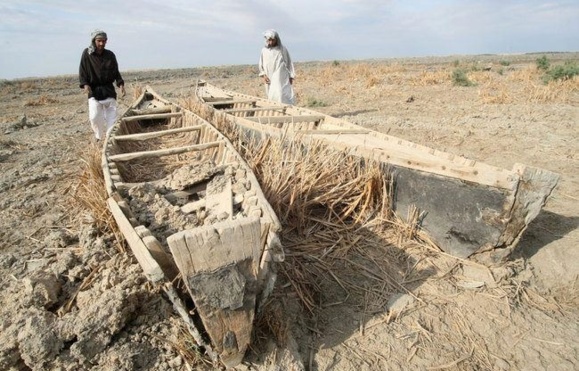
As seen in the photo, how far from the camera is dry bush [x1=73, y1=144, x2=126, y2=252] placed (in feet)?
9.42

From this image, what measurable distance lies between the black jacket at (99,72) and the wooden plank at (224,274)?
205 inches

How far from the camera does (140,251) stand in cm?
193

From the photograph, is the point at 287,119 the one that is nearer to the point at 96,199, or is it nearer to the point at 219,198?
the point at 219,198

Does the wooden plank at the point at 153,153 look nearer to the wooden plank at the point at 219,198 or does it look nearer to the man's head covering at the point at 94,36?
the wooden plank at the point at 219,198

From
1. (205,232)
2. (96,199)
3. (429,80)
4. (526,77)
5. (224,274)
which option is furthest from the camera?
(429,80)

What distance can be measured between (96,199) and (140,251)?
57.9 inches

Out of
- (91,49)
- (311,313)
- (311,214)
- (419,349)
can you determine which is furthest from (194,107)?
(419,349)

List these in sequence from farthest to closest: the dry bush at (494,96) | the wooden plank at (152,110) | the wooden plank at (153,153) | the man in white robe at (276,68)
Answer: the dry bush at (494,96), the man in white robe at (276,68), the wooden plank at (152,110), the wooden plank at (153,153)

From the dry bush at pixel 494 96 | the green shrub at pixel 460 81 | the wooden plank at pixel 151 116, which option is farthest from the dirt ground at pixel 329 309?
the green shrub at pixel 460 81

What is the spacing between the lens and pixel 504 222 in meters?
2.59

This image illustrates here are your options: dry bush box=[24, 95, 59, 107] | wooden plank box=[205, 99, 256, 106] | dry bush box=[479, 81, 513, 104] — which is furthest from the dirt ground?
dry bush box=[24, 95, 59, 107]

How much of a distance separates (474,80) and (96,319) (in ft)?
47.1

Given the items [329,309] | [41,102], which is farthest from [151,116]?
[41,102]

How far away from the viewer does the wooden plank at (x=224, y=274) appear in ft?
5.47
